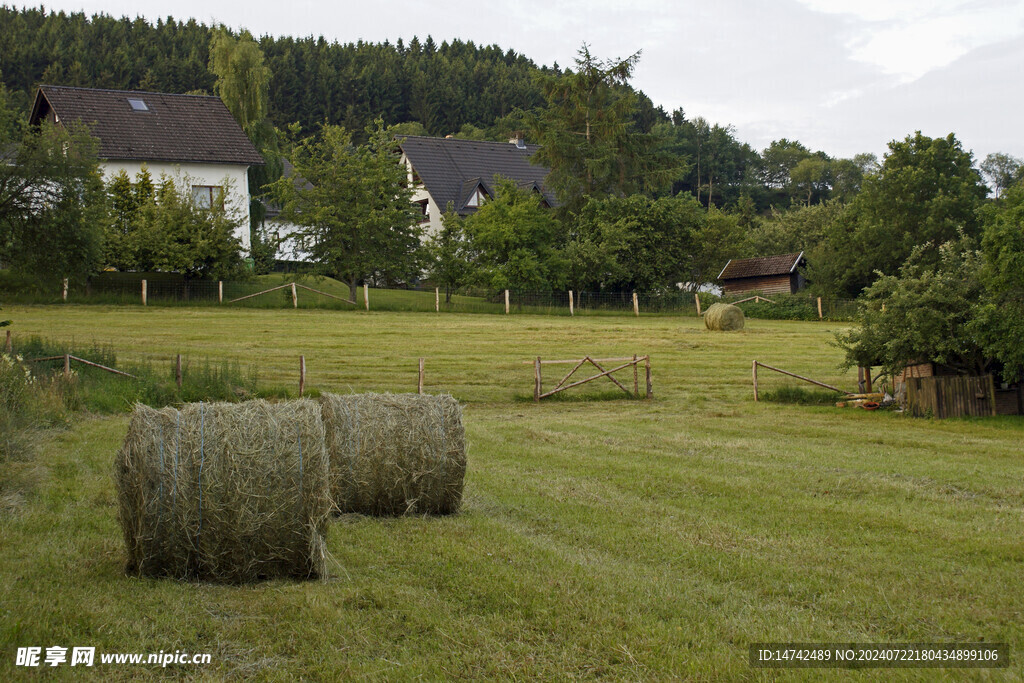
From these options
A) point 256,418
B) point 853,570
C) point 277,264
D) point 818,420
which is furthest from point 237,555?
point 277,264

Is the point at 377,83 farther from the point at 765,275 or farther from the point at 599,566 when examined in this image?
the point at 599,566

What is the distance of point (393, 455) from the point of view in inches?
384

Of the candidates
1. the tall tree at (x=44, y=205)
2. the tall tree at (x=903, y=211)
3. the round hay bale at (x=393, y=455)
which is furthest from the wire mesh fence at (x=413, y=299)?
the round hay bale at (x=393, y=455)

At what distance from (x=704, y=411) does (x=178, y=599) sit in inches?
632

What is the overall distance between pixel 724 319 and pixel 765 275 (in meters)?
18.7

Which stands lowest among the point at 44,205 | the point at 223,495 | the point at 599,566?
the point at 599,566

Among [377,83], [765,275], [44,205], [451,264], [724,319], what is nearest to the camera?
[44,205]

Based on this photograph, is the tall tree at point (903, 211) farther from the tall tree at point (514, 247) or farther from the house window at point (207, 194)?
the house window at point (207, 194)

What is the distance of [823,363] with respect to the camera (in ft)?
93.2

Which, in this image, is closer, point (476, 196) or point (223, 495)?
point (223, 495)

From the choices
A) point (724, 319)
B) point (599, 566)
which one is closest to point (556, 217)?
point (724, 319)

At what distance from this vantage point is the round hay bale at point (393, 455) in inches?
380

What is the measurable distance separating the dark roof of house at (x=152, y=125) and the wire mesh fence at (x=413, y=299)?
8.80m

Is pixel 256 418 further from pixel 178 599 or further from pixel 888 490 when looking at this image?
pixel 888 490
